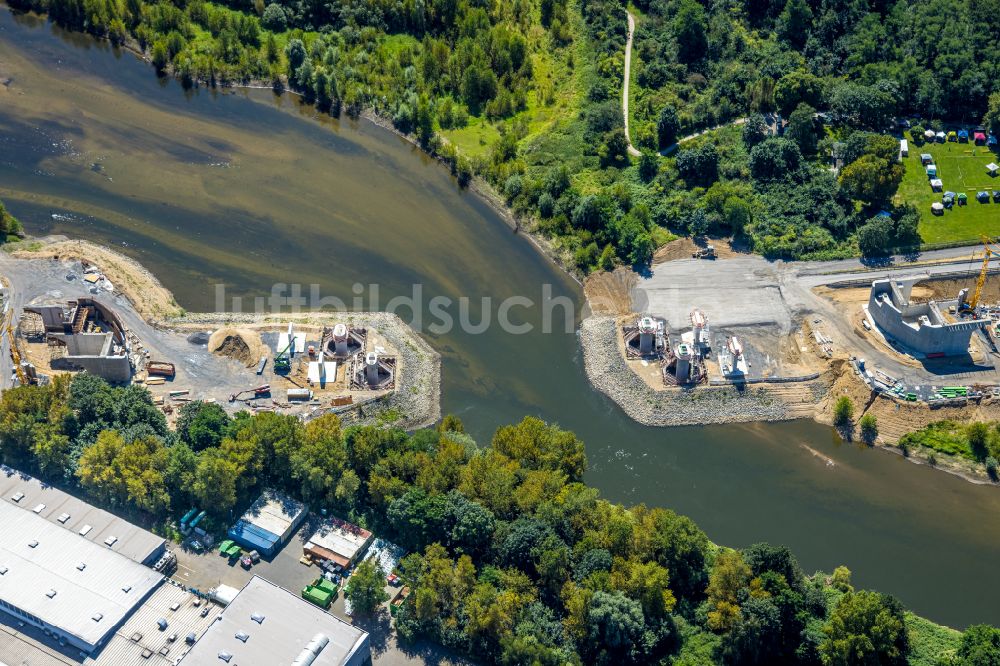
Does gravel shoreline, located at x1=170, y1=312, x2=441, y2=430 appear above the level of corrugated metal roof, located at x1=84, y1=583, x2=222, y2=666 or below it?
above

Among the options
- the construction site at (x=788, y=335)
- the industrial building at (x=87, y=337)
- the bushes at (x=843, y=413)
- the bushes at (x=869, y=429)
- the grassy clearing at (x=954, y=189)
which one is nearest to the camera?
the industrial building at (x=87, y=337)

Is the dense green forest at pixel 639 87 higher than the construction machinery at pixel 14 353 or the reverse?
higher

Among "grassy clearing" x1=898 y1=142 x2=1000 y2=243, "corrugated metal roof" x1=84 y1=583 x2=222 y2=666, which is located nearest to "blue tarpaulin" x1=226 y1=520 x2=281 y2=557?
"corrugated metal roof" x1=84 y1=583 x2=222 y2=666

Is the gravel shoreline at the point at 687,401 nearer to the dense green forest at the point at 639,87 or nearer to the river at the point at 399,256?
the river at the point at 399,256

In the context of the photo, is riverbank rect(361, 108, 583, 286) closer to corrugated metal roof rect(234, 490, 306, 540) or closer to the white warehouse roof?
corrugated metal roof rect(234, 490, 306, 540)

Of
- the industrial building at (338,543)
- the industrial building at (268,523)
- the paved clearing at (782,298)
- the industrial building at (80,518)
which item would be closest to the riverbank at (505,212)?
the paved clearing at (782,298)

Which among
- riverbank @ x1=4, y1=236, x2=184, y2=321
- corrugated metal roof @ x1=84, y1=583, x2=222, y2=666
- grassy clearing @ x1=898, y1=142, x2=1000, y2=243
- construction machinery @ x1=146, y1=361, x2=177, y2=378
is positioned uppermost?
grassy clearing @ x1=898, y1=142, x2=1000, y2=243
